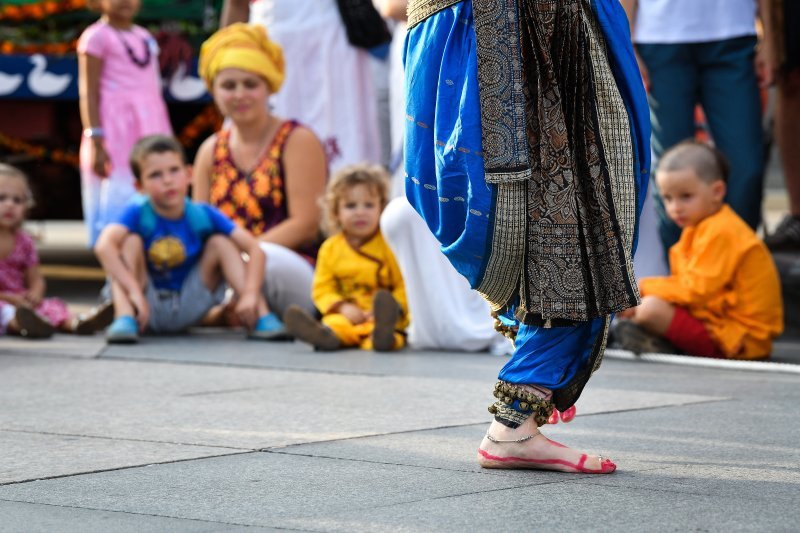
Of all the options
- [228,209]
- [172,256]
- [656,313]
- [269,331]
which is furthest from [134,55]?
[656,313]

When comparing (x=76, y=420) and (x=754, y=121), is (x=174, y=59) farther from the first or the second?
(x=76, y=420)

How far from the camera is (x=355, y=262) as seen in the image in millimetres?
6352

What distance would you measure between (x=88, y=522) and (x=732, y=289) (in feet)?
11.0

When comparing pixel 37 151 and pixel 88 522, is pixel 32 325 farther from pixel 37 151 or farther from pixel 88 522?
pixel 88 522

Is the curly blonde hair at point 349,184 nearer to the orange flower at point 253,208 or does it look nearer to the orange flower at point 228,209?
the orange flower at point 253,208

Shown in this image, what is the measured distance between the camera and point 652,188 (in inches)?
253

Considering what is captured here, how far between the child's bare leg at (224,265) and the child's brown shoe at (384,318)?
2.72 ft

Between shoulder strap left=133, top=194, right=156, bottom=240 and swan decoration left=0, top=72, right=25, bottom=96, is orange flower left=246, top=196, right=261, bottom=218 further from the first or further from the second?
swan decoration left=0, top=72, right=25, bottom=96

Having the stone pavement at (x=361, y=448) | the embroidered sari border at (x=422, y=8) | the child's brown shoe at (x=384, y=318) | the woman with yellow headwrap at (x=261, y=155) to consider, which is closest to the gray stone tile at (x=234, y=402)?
the stone pavement at (x=361, y=448)

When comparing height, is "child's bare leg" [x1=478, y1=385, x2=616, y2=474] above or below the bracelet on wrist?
below

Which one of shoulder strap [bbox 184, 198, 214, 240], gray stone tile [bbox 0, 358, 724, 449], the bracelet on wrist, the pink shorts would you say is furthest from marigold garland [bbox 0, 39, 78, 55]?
the pink shorts

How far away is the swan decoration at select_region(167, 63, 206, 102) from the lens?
887cm

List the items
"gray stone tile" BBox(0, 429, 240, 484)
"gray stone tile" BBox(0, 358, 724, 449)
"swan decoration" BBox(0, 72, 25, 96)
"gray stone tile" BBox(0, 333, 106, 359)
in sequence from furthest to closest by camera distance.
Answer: "swan decoration" BBox(0, 72, 25, 96) < "gray stone tile" BBox(0, 333, 106, 359) < "gray stone tile" BBox(0, 358, 724, 449) < "gray stone tile" BBox(0, 429, 240, 484)

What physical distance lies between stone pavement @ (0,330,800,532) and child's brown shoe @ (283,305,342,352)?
0.25 meters
